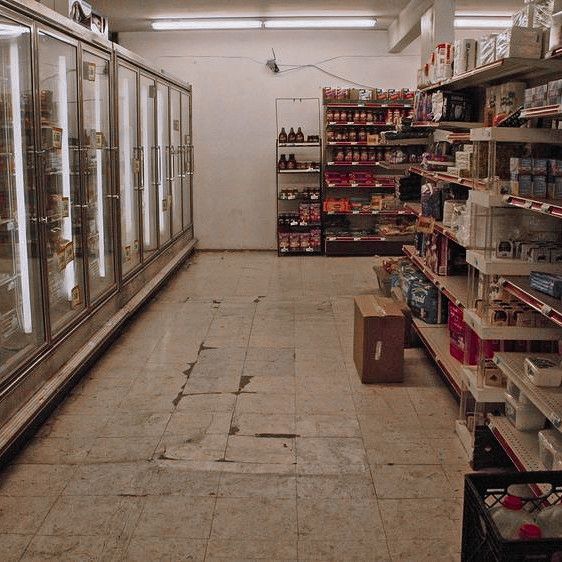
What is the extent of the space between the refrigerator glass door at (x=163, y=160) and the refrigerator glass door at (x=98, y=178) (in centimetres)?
218

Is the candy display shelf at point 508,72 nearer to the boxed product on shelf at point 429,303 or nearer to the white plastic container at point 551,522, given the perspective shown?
the boxed product on shelf at point 429,303

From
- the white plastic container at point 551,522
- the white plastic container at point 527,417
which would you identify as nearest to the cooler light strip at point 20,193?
the white plastic container at point 527,417

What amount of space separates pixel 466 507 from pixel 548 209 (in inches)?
53.5

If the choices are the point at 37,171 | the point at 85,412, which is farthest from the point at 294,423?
the point at 37,171

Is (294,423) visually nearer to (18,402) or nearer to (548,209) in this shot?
(18,402)

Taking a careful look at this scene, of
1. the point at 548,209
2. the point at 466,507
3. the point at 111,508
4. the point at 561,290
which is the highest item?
the point at 548,209

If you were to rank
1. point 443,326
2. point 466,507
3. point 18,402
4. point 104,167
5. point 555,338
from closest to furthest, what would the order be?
point 466,507
point 555,338
point 18,402
point 443,326
point 104,167

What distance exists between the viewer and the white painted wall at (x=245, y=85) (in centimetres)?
1084

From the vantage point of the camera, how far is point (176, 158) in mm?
9867

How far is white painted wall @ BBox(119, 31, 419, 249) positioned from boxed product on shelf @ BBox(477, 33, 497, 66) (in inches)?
271

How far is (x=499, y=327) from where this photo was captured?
3688 millimetres

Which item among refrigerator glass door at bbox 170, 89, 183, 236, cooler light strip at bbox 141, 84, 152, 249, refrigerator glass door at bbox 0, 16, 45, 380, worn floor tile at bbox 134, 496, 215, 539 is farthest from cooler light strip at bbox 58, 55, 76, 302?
refrigerator glass door at bbox 170, 89, 183, 236

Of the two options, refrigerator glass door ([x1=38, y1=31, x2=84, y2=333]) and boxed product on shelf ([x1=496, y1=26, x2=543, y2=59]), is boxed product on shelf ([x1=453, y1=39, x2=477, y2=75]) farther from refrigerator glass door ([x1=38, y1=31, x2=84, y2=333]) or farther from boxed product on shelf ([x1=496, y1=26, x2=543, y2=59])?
refrigerator glass door ([x1=38, y1=31, x2=84, y2=333])

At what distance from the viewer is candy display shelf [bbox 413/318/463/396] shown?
178 inches
